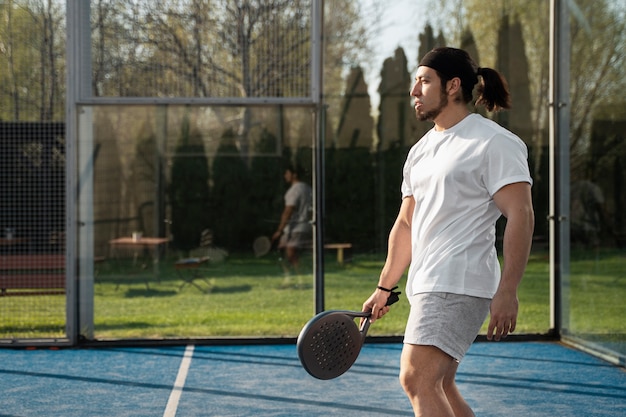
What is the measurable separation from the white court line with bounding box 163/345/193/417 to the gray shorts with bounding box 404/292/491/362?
2.58 meters

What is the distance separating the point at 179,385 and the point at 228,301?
1.93m

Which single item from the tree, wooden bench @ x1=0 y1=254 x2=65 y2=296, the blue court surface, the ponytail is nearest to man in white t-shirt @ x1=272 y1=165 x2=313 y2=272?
the blue court surface

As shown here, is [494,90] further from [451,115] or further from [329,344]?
[329,344]

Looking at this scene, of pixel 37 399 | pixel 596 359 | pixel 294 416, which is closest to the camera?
pixel 294 416

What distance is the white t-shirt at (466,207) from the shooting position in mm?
3484

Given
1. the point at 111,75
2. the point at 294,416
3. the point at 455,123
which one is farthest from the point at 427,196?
the point at 111,75

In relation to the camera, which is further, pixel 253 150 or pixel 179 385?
pixel 253 150

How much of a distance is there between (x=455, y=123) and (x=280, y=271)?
4.97m

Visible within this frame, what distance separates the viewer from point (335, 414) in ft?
18.9

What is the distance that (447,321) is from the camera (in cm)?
348

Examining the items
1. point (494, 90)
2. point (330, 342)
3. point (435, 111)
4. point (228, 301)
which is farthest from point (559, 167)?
point (330, 342)

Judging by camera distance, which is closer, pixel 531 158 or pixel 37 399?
pixel 37 399

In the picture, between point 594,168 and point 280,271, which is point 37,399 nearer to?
point 280,271

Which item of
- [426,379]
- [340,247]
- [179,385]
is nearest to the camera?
[426,379]
